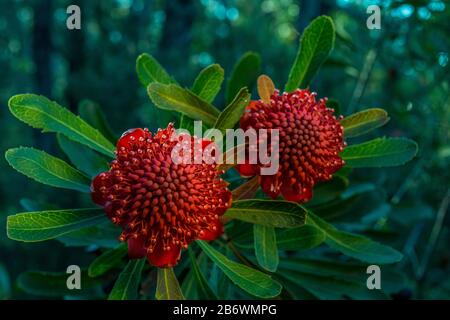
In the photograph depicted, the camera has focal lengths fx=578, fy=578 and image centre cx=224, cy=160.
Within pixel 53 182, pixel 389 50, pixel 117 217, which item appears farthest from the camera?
pixel 389 50

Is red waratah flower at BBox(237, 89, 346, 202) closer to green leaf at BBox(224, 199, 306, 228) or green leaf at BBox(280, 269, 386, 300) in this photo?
green leaf at BBox(224, 199, 306, 228)

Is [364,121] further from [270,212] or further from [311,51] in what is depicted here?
[270,212]

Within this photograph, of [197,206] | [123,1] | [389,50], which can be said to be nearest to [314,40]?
[197,206]

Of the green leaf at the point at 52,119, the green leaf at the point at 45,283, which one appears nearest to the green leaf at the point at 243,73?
the green leaf at the point at 52,119

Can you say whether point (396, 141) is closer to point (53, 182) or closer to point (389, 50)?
point (53, 182)

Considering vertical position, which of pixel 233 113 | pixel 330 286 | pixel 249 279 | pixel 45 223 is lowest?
pixel 330 286

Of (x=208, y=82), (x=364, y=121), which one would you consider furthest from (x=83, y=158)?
(x=364, y=121)

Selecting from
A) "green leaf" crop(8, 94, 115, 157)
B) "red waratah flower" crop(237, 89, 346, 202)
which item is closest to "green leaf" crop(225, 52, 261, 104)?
"red waratah flower" crop(237, 89, 346, 202)
